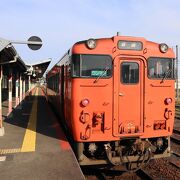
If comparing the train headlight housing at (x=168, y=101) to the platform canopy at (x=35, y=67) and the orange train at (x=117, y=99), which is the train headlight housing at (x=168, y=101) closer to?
the orange train at (x=117, y=99)

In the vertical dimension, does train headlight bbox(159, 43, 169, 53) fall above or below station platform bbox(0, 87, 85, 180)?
above

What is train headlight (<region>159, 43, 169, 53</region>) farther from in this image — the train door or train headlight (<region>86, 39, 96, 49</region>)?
train headlight (<region>86, 39, 96, 49</region>)

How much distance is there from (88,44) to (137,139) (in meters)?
2.31

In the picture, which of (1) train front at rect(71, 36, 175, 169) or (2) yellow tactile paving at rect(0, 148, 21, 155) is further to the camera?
(2) yellow tactile paving at rect(0, 148, 21, 155)

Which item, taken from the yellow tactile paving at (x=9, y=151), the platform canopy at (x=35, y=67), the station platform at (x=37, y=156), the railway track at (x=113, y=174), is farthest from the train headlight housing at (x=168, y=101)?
the platform canopy at (x=35, y=67)

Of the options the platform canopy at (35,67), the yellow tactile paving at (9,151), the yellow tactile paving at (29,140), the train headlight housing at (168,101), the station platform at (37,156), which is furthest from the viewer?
the platform canopy at (35,67)

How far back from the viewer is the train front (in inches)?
291

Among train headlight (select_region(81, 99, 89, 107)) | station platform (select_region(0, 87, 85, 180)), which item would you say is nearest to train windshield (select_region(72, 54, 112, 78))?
train headlight (select_region(81, 99, 89, 107))

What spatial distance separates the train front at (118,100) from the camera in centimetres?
738

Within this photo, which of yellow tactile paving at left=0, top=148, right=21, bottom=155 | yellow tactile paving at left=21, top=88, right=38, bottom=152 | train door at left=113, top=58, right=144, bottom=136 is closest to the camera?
train door at left=113, top=58, right=144, bottom=136

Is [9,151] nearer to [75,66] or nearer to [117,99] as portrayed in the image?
[75,66]

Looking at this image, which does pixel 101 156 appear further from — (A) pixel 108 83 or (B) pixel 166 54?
(B) pixel 166 54

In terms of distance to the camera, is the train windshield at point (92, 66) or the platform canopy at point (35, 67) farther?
the platform canopy at point (35, 67)

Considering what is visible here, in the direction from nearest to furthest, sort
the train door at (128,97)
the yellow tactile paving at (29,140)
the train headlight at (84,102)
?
the train headlight at (84,102), the train door at (128,97), the yellow tactile paving at (29,140)
